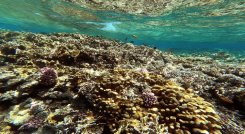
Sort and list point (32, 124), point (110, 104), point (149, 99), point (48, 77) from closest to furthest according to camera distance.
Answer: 1. point (32, 124)
2. point (110, 104)
3. point (149, 99)
4. point (48, 77)

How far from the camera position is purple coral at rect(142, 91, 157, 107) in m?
4.78

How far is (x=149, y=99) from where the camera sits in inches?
190

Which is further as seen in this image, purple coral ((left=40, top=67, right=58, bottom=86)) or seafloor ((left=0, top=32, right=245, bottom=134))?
purple coral ((left=40, top=67, right=58, bottom=86))

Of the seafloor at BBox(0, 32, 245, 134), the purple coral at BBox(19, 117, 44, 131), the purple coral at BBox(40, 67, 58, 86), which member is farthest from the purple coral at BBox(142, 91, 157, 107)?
the purple coral at BBox(40, 67, 58, 86)

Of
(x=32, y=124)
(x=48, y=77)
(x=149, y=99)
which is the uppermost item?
(x=48, y=77)

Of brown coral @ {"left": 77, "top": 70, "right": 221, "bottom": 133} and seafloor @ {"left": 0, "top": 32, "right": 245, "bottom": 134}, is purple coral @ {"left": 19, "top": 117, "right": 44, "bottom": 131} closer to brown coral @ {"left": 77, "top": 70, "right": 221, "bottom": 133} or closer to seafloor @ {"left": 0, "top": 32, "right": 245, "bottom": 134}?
seafloor @ {"left": 0, "top": 32, "right": 245, "bottom": 134}

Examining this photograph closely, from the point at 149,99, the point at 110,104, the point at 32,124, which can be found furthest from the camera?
the point at 149,99

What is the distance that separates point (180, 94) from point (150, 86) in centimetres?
87

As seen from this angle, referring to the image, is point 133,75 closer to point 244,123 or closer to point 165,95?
point 165,95

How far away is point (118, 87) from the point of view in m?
5.30

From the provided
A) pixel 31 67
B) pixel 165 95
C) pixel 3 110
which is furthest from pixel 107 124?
pixel 31 67

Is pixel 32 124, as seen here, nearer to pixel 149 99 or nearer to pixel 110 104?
pixel 110 104

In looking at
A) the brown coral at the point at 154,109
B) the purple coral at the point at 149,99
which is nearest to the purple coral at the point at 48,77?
the brown coral at the point at 154,109

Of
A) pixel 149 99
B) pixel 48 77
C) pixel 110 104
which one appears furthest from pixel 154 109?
pixel 48 77
